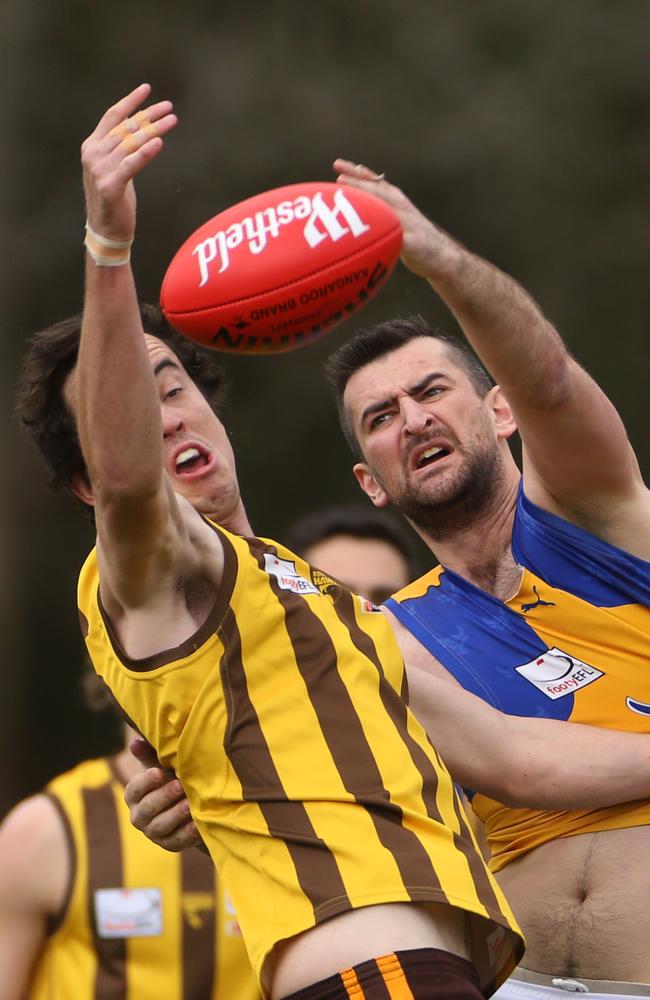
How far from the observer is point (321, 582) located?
2963mm

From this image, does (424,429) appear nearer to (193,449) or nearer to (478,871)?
(193,449)

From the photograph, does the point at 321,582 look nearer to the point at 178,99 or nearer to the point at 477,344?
the point at 477,344

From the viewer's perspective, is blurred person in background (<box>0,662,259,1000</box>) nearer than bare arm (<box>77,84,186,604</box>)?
No

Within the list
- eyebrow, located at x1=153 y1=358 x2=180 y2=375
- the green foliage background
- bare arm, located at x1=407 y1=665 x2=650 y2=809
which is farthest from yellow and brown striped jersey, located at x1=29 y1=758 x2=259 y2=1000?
the green foliage background

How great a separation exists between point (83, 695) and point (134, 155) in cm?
469

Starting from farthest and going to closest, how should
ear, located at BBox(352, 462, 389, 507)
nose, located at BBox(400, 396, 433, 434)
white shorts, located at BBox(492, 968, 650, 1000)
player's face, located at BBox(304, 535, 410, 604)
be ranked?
player's face, located at BBox(304, 535, 410, 604) < ear, located at BBox(352, 462, 389, 507) < nose, located at BBox(400, 396, 433, 434) < white shorts, located at BBox(492, 968, 650, 1000)

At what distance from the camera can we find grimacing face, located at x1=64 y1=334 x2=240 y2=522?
327cm

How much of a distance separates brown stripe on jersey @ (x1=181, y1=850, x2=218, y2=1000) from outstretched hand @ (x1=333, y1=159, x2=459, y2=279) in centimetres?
143

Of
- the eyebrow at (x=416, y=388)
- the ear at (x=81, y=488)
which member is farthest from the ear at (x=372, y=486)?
the ear at (x=81, y=488)

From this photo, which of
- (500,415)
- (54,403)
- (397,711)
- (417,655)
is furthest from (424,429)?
(397,711)

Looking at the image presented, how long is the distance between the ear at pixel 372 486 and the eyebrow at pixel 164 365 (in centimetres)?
119

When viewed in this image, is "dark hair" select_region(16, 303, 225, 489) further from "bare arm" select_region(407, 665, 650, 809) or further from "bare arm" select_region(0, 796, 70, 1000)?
"bare arm" select_region(407, 665, 650, 809)

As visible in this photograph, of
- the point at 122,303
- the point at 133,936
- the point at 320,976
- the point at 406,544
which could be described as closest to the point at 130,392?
the point at 122,303

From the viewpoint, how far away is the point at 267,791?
2578mm
